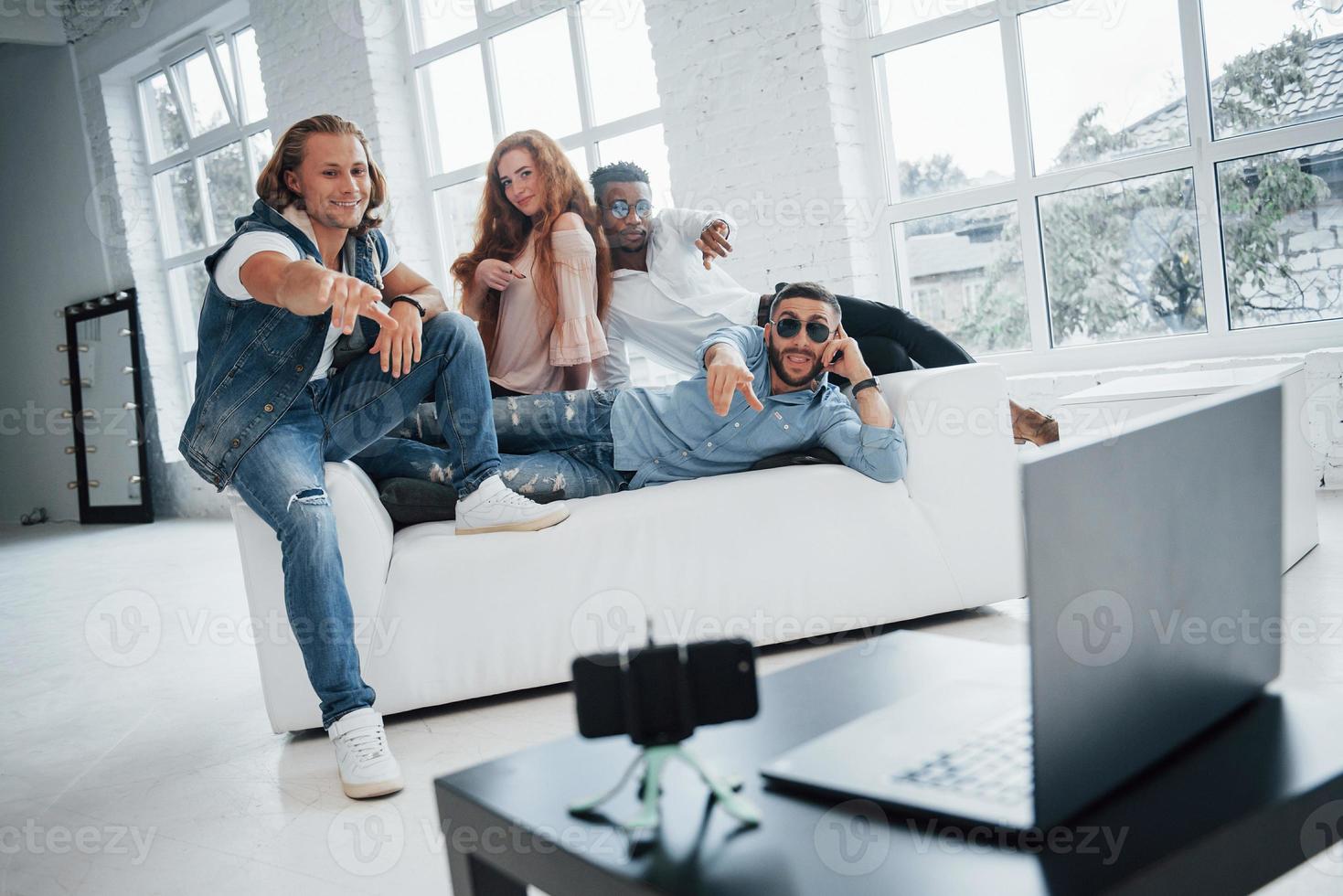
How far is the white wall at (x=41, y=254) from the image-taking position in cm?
781

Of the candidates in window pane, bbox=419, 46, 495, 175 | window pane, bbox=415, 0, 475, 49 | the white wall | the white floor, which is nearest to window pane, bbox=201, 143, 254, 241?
the white wall

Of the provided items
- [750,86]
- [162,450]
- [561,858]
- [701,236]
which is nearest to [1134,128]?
[750,86]

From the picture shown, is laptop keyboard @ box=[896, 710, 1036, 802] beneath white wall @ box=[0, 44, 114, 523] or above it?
beneath

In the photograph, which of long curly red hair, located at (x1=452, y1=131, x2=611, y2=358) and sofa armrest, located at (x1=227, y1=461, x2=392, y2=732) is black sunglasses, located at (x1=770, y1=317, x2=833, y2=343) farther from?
sofa armrest, located at (x1=227, y1=461, x2=392, y2=732)

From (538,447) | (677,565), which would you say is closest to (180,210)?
(538,447)

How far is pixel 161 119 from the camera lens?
765cm

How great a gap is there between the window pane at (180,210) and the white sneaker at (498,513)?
6134 mm

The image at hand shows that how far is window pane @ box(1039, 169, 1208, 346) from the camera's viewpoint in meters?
3.88

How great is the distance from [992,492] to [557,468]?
1.02 meters

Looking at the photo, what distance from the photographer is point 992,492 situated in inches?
97.2

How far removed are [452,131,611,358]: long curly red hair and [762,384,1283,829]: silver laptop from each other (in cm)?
227

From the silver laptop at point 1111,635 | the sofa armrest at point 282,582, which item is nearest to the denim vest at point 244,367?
the sofa armrest at point 282,582

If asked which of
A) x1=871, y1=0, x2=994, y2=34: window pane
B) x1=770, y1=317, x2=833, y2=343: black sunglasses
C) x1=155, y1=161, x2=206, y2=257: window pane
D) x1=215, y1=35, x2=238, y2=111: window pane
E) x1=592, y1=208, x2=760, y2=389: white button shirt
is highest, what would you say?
x1=215, y1=35, x2=238, y2=111: window pane

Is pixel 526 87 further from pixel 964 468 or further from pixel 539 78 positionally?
pixel 964 468
